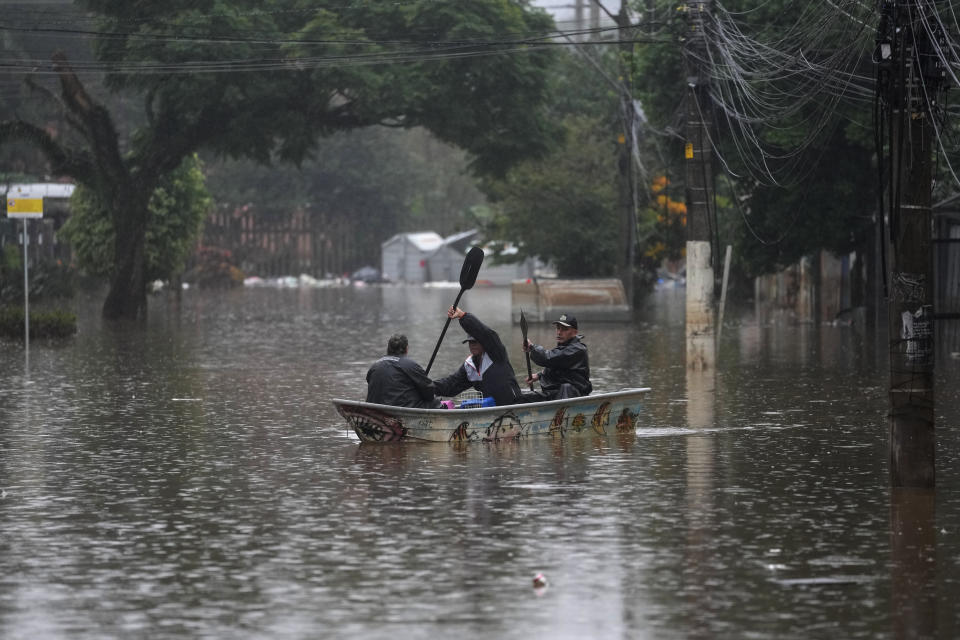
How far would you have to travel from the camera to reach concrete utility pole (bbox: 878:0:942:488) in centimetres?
1329

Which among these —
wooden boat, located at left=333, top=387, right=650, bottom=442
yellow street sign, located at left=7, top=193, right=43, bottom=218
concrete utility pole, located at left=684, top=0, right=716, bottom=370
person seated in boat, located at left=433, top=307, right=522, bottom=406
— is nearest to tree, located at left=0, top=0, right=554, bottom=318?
yellow street sign, located at left=7, top=193, right=43, bottom=218

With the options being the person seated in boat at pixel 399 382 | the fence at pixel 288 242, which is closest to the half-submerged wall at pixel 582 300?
the person seated in boat at pixel 399 382

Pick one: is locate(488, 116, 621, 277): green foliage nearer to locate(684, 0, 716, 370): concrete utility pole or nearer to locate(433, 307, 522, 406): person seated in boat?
locate(684, 0, 716, 370): concrete utility pole

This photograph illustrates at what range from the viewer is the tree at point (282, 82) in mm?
46250

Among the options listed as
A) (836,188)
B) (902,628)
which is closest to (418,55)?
(836,188)

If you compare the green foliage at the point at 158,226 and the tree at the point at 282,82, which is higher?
the tree at the point at 282,82

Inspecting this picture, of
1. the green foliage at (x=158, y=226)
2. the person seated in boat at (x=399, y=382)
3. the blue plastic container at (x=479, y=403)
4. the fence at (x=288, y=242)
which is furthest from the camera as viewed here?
the fence at (x=288, y=242)

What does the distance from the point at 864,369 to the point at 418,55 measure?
22662mm

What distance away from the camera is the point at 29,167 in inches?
3332

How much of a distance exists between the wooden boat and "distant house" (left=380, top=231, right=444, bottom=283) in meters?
98.6

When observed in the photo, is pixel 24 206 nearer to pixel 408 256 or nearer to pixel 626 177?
pixel 626 177

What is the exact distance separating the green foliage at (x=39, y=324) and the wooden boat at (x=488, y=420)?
22.5 metres

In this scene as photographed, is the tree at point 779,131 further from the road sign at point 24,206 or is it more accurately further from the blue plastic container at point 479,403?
the blue plastic container at point 479,403

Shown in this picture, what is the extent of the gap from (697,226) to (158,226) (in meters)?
35.5
